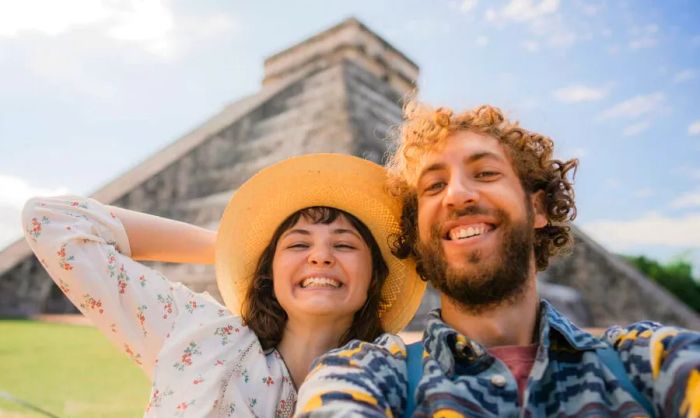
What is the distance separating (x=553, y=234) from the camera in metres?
2.01

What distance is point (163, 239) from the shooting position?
2113 millimetres

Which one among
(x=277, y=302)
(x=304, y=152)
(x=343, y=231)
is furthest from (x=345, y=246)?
(x=304, y=152)

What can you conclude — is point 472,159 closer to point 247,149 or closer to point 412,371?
point 412,371

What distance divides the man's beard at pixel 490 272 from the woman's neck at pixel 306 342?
1.66ft

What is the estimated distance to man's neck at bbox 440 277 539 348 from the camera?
4.99 feet

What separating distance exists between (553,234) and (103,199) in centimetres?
840

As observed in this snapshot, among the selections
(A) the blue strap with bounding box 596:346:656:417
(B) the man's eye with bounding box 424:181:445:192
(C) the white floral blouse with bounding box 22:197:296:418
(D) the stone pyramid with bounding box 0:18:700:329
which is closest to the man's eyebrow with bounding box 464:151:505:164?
(B) the man's eye with bounding box 424:181:445:192

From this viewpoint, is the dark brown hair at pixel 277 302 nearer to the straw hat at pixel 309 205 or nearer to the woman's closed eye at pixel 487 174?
the straw hat at pixel 309 205

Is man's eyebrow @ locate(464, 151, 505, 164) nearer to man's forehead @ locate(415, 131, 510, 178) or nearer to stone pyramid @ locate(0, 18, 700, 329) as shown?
man's forehead @ locate(415, 131, 510, 178)

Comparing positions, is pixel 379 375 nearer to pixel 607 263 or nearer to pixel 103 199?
pixel 103 199

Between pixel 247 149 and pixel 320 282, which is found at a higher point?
pixel 247 149

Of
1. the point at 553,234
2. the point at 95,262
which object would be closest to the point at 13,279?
Answer: the point at 95,262

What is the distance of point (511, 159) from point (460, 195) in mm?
316

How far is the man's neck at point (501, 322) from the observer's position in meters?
1.52
